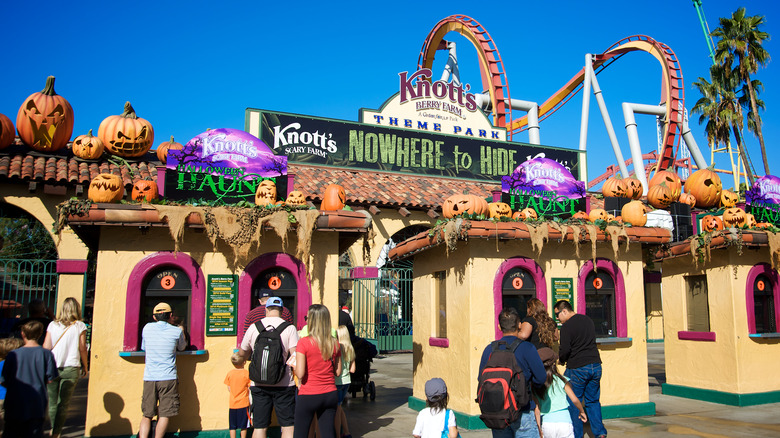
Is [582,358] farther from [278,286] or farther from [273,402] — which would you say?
[278,286]

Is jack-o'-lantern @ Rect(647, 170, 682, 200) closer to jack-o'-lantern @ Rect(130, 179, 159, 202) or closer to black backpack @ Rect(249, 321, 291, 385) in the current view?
black backpack @ Rect(249, 321, 291, 385)

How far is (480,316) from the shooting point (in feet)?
28.8

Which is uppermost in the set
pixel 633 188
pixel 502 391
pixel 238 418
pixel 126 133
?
pixel 126 133

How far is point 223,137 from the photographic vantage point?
29.6 ft

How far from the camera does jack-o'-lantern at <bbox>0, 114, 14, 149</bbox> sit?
14669 millimetres

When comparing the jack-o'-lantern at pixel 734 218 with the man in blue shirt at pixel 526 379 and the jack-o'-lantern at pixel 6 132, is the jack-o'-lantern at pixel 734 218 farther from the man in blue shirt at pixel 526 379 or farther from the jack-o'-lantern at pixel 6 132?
the jack-o'-lantern at pixel 6 132

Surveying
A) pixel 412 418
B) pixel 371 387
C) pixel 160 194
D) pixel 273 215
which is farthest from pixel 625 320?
pixel 160 194

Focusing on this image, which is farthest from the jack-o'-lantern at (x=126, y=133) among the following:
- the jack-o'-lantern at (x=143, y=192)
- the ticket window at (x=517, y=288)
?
the ticket window at (x=517, y=288)

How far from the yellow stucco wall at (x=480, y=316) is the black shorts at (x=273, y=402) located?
9.91 ft

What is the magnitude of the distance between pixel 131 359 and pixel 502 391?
510 centimetres

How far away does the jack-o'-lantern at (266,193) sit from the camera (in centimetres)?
861

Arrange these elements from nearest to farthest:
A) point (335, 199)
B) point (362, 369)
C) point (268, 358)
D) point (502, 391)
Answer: point (502, 391), point (268, 358), point (335, 199), point (362, 369)

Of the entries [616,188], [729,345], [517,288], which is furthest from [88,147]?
[729,345]

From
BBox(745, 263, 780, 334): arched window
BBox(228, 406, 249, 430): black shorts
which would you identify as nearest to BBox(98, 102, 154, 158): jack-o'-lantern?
BBox(228, 406, 249, 430): black shorts
